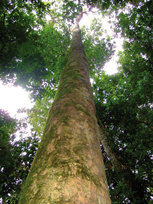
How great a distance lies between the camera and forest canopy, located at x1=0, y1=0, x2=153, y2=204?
6.16 metres

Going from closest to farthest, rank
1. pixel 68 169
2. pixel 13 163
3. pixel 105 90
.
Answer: pixel 68 169 → pixel 13 163 → pixel 105 90

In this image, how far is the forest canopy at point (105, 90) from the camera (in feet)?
20.2

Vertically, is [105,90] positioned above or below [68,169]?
above

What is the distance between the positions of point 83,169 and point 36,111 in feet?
48.6

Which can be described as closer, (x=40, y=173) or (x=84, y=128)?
(x=40, y=173)

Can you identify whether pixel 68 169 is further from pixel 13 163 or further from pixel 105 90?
pixel 105 90

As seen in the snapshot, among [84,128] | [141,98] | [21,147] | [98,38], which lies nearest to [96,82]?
[141,98]

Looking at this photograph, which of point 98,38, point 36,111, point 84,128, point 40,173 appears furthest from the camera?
point 98,38

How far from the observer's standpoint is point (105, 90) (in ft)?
33.8

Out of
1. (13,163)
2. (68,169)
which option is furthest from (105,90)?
(68,169)

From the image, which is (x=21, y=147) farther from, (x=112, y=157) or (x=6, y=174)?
(x=112, y=157)

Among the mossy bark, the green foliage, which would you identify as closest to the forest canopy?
the green foliage

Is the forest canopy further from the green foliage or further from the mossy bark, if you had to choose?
the mossy bark

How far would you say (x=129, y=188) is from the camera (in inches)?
252
